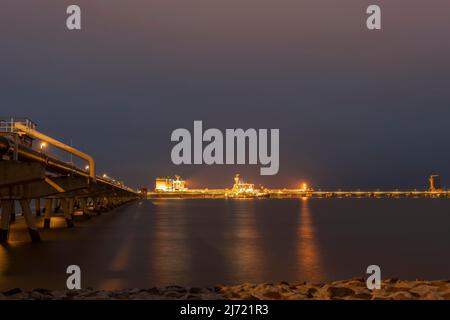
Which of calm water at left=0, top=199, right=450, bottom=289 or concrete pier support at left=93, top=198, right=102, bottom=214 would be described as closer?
calm water at left=0, top=199, right=450, bottom=289

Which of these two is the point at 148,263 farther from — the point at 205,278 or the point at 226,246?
the point at 226,246

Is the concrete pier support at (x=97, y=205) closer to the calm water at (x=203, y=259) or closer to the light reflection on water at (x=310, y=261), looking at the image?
the calm water at (x=203, y=259)

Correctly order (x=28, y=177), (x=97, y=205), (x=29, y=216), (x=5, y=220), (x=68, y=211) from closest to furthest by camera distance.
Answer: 1. (x=28, y=177)
2. (x=5, y=220)
3. (x=29, y=216)
4. (x=68, y=211)
5. (x=97, y=205)

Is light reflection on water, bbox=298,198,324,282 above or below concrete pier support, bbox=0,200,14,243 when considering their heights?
below

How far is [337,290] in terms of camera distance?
531 inches

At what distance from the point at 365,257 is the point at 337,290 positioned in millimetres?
19394

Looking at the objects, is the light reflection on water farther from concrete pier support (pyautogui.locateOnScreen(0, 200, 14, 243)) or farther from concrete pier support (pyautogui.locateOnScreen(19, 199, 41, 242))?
concrete pier support (pyautogui.locateOnScreen(0, 200, 14, 243))

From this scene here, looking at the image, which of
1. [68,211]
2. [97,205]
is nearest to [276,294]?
[68,211]

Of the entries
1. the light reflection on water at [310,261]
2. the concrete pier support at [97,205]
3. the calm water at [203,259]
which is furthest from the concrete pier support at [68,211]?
the concrete pier support at [97,205]

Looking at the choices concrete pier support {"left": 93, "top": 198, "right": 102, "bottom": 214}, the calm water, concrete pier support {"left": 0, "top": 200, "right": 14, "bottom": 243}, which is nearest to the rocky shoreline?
the calm water

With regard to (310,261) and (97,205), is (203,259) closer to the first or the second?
(310,261)

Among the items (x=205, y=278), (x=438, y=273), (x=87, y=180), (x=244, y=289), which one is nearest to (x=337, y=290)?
(x=244, y=289)

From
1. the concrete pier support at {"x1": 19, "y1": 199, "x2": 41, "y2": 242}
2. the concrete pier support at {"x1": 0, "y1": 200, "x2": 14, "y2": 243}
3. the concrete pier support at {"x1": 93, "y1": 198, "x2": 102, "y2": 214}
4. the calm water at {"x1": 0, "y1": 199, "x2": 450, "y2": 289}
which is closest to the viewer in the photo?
the calm water at {"x1": 0, "y1": 199, "x2": 450, "y2": 289}
